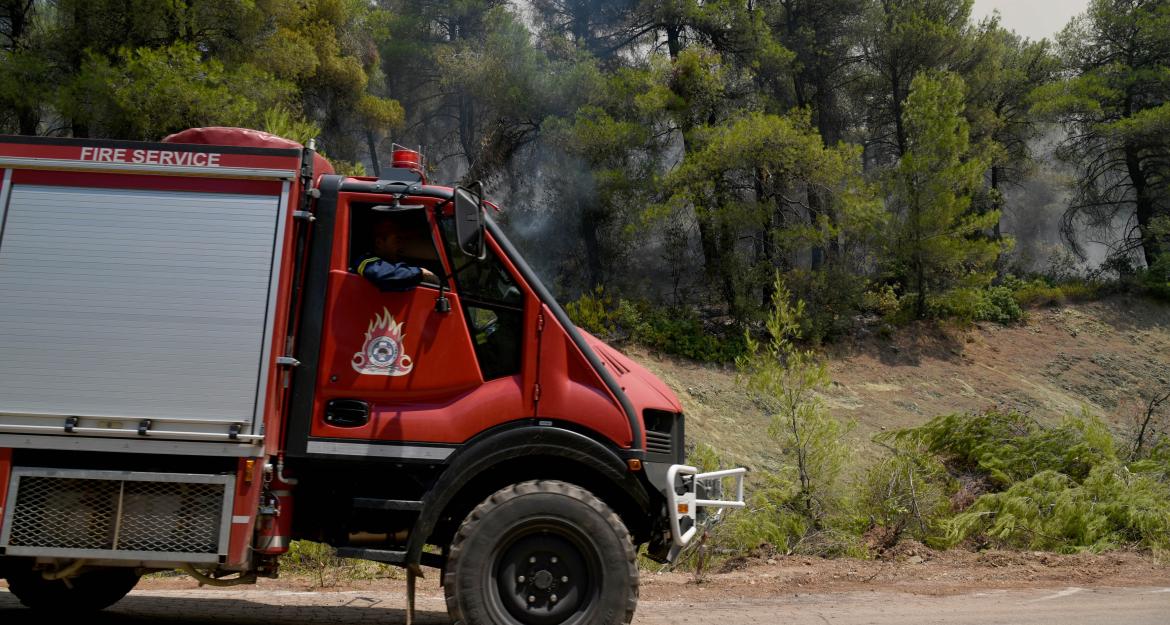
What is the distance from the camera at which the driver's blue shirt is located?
17.1 ft

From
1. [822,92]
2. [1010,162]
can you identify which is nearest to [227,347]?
[822,92]

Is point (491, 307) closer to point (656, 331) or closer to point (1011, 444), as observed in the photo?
point (1011, 444)

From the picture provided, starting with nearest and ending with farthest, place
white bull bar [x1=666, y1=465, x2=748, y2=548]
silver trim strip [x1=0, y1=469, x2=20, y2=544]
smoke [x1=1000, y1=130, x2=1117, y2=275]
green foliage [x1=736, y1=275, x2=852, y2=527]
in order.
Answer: silver trim strip [x1=0, y1=469, x2=20, y2=544] < white bull bar [x1=666, y1=465, x2=748, y2=548] < green foliage [x1=736, y1=275, x2=852, y2=527] < smoke [x1=1000, y1=130, x2=1117, y2=275]

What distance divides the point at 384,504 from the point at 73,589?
3.00 m

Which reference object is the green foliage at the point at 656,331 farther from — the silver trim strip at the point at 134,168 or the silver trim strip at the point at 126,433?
the silver trim strip at the point at 126,433

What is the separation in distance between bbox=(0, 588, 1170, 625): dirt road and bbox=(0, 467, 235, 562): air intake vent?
1698 millimetres

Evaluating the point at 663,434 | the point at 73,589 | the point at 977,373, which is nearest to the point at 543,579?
the point at 663,434

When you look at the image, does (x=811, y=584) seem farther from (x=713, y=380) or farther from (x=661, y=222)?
(x=661, y=222)

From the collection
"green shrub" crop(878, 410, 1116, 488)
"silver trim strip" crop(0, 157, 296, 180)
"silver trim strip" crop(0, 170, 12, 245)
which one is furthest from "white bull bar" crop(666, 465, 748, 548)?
"green shrub" crop(878, 410, 1116, 488)

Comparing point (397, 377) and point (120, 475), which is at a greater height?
point (397, 377)

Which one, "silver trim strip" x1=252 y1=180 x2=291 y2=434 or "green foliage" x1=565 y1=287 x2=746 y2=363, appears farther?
"green foliage" x1=565 y1=287 x2=746 y2=363

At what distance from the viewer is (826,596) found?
25.1ft

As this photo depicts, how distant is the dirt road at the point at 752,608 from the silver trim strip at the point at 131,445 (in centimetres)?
208

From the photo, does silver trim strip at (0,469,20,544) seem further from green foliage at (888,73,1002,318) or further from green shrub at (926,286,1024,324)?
green shrub at (926,286,1024,324)
